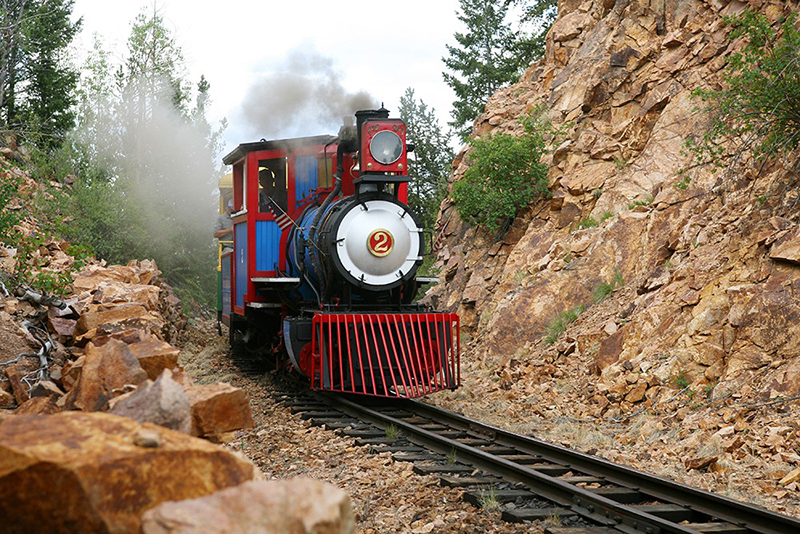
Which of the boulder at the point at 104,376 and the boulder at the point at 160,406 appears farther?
the boulder at the point at 104,376

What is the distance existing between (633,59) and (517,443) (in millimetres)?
9169

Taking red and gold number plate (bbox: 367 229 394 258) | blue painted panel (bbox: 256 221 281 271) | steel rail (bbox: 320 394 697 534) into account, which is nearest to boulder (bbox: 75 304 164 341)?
blue painted panel (bbox: 256 221 281 271)

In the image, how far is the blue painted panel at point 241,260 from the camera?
35.7 ft

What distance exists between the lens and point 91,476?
2.65 metres

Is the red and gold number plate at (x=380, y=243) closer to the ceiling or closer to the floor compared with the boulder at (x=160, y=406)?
closer to the ceiling

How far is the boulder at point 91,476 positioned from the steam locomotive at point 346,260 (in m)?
5.56

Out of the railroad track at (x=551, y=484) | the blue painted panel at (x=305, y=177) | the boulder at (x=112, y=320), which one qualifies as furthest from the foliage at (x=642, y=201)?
the boulder at (x=112, y=320)

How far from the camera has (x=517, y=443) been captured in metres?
7.04

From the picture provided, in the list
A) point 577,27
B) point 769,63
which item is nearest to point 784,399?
point 769,63

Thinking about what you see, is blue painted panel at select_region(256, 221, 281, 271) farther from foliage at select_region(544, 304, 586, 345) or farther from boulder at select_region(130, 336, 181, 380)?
boulder at select_region(130, 336, 181, 380)

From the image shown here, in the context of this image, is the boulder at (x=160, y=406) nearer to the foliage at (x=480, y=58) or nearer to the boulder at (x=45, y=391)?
the boulder at (x=45, y=391)

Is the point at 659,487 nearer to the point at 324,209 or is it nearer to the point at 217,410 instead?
the point at 217,410

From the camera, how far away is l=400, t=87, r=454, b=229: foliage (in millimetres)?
25516

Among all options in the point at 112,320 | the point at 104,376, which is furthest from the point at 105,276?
the point at 104,376
